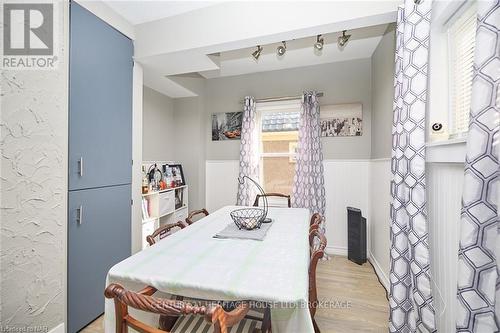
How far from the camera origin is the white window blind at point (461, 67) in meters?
1.17

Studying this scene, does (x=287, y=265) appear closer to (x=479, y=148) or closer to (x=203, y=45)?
(x=479, y=148)

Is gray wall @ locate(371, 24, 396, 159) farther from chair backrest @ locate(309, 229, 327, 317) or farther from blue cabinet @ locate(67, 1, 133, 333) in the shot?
blue cabinet @ locate(67, 1, 133, 333)

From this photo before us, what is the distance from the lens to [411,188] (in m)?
1.35

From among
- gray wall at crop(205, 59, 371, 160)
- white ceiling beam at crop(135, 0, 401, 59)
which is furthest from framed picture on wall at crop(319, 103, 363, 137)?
white ceiling beam at crop(135, 0, 401, 59)

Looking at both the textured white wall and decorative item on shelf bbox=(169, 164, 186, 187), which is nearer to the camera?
the textured white wall

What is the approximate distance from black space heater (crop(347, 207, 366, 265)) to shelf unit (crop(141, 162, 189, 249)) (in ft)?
7.78

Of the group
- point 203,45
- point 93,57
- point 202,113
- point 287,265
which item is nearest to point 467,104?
point 287,265

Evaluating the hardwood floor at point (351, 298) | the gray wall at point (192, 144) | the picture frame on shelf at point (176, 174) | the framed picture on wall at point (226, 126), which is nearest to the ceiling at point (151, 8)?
the gray wall at point (192, 144)

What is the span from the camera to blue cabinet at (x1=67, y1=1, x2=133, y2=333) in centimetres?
162

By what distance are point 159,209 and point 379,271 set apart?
263 centimetres

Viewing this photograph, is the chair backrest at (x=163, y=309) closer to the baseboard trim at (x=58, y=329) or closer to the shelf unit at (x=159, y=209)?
the baseboard trim at (x=58, y=329)

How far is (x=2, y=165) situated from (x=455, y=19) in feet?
8.90

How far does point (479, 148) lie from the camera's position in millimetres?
785

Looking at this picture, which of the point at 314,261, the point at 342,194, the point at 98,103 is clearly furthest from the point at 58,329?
the point at 342,194
